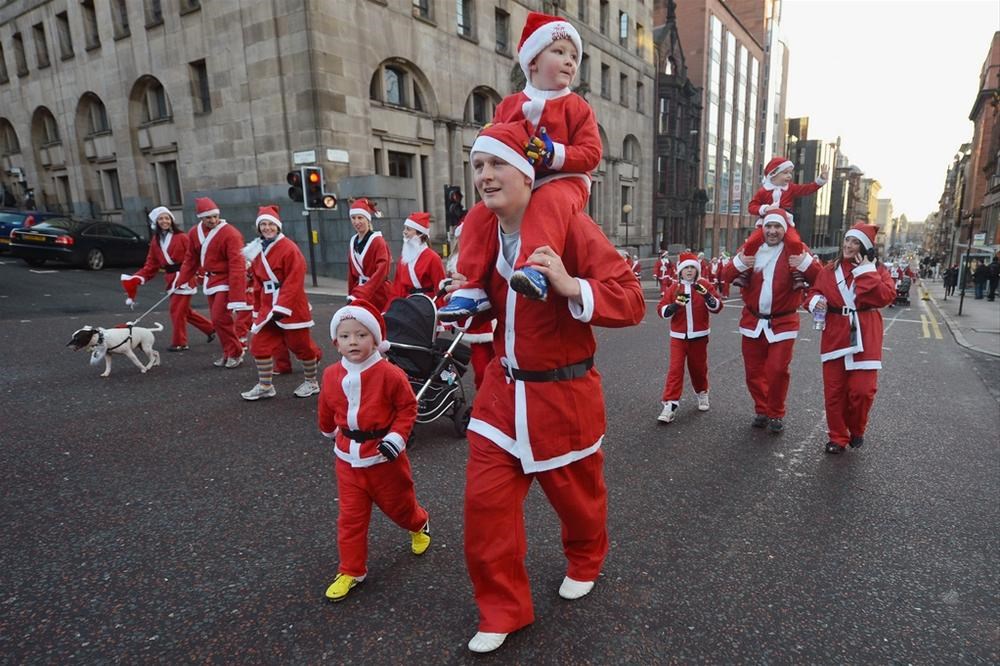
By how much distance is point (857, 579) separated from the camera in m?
2.89

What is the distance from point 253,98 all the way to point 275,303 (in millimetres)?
15898

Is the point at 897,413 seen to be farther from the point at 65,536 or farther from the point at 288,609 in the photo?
the point at 65,536

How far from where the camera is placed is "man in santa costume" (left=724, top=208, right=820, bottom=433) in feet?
16.3

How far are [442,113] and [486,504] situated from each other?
21189mm

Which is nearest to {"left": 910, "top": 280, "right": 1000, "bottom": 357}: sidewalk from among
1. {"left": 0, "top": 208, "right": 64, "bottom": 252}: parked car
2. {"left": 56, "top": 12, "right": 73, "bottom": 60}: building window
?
{"left": 0, "top": 208, "right": 64, "bottom": 252}: parked car

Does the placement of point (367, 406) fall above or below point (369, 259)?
below

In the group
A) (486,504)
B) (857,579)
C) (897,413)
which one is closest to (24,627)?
(486,504)

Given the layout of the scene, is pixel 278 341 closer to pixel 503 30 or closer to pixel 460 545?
pixel 460 545

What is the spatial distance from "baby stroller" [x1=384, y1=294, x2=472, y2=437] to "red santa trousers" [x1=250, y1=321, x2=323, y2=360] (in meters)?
1.60

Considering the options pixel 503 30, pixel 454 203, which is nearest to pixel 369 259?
pixel 454 203

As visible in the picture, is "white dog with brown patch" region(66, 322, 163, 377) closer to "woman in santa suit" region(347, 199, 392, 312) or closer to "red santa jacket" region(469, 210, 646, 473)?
"woman in santa suit" region(347, 199, 392, 312)

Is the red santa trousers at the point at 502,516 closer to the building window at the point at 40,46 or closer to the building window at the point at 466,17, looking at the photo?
the building window at the point at 466,17

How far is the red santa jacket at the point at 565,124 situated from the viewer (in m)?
2.24

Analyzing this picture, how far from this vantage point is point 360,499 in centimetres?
273
